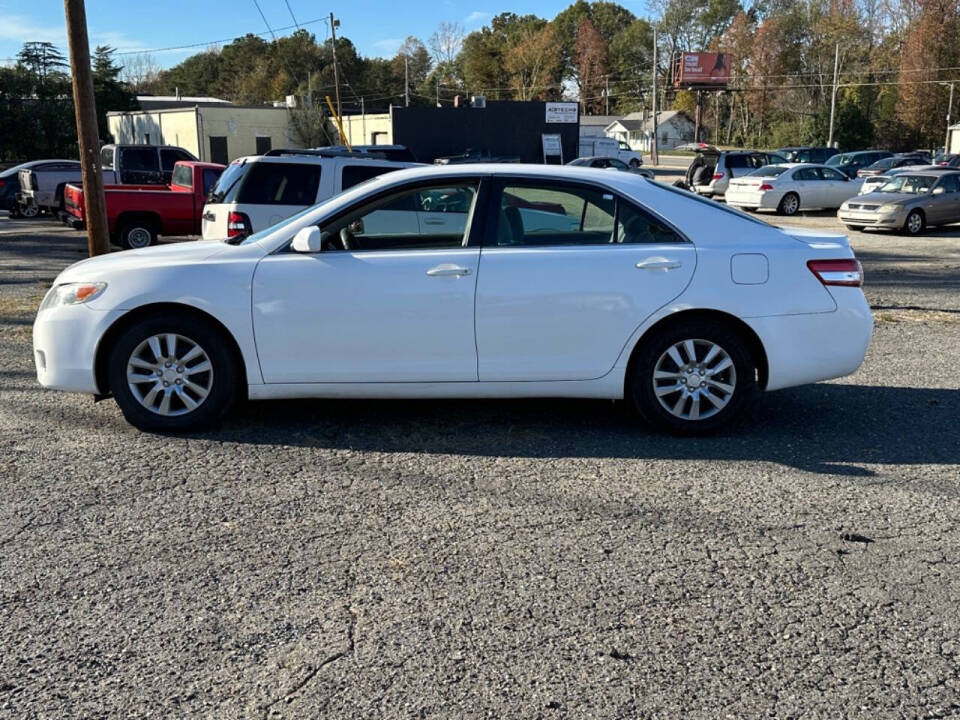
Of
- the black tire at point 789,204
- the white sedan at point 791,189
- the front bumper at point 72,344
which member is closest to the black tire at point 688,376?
the front bumper at point 72,344

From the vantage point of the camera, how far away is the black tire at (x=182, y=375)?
5.61 m

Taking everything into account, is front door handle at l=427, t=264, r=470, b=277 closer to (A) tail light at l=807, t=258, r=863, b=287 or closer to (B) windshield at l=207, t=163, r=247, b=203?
(A) tail light at l=807, t=258, r=863, b=287

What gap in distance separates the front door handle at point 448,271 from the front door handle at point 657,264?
1039 millimetres

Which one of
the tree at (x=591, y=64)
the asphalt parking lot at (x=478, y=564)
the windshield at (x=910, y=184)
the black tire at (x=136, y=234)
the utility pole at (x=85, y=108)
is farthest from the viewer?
the tree at (x=591, y=64)

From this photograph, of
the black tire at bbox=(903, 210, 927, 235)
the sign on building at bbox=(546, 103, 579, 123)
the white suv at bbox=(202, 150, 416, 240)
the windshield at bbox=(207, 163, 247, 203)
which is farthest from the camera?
the sign on building at bbox=(546, 103, 579, 123)

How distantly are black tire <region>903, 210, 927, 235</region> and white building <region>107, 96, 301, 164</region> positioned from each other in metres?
35.7

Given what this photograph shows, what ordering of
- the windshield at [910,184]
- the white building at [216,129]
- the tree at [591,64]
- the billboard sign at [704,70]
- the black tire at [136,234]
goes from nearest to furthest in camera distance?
the black tire at [136,234]
the windshield at [910,184]
the white building at [216,129]
the billboard sign at [704,70]
the tree at [591,64]

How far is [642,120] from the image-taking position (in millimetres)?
111688

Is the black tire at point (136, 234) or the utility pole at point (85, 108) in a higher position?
the utility pole at point (85, 108)

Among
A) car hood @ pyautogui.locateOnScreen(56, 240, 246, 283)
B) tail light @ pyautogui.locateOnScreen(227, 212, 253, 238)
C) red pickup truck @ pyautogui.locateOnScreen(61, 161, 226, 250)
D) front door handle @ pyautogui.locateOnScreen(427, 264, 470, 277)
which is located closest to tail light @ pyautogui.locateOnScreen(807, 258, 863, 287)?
front door handle @ pyautogui.locateOnScreen(427, 264, 470, 277)

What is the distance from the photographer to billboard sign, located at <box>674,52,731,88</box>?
8850cm

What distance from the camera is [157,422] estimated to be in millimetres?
5695

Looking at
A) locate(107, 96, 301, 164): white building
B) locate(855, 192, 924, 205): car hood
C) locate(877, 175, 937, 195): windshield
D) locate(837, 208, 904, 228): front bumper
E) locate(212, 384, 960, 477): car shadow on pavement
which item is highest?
locate(107, 96, 301, 164): white building

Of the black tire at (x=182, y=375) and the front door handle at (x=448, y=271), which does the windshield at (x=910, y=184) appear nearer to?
the front door handle at (x=448, y=271)
